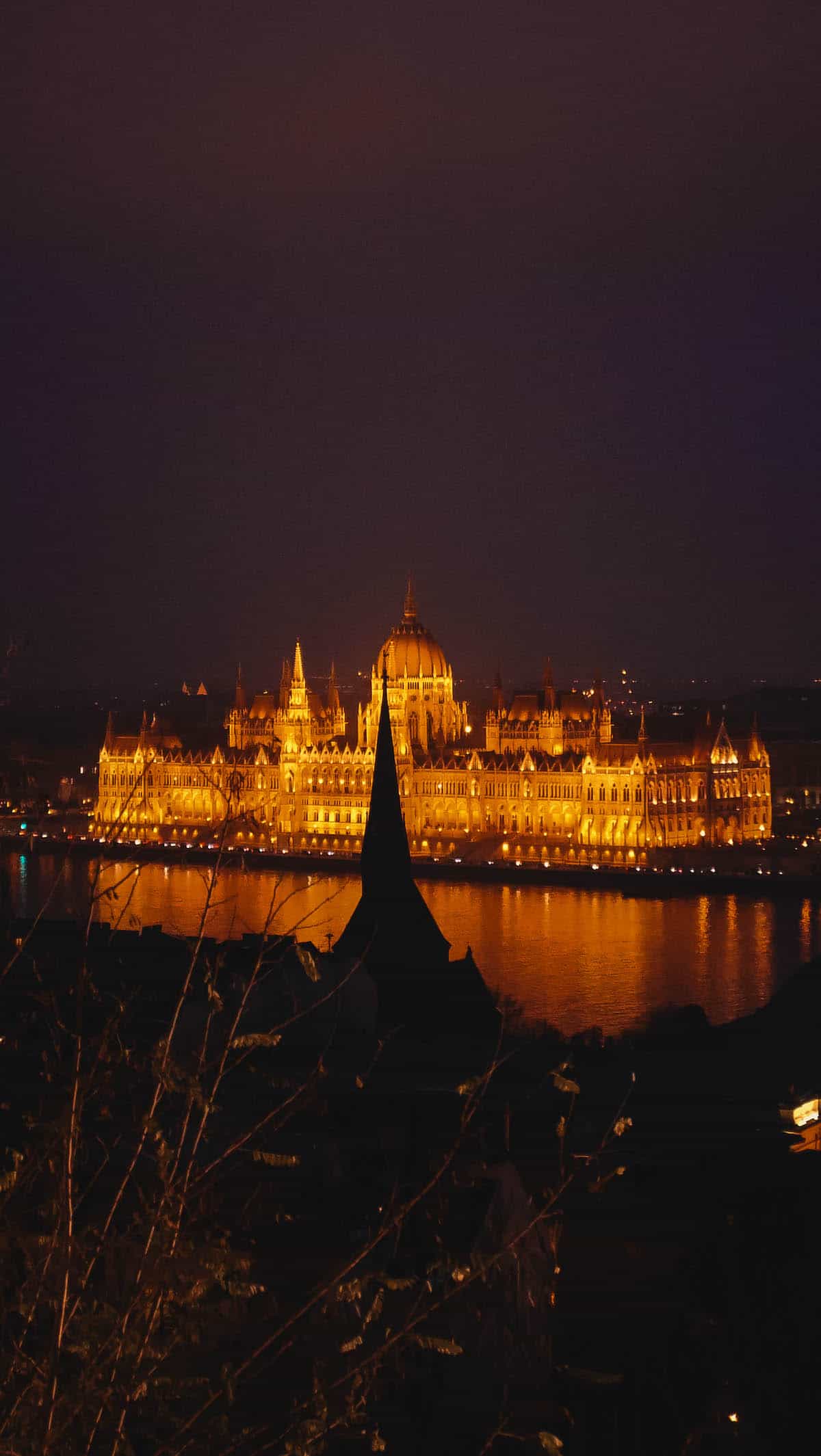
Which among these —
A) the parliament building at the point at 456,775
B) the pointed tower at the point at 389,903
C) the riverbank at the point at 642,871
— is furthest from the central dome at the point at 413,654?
the pointed tower at the point at 389,903

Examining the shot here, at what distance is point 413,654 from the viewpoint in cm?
5488

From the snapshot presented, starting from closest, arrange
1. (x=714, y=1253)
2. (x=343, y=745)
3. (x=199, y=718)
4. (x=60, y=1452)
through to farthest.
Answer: (x=60, y=1452), (x=714, y=1253), (x=343, y=745), (x=199, y=718)

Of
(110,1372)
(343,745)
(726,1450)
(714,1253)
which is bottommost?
(726,1450)

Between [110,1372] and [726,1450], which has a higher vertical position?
[110,1372]

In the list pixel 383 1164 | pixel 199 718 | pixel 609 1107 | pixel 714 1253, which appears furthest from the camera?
pixel 199 718

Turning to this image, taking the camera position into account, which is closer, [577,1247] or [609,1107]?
[577,1247]

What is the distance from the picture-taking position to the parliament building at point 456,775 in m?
45.7

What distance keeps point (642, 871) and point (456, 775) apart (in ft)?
28.1

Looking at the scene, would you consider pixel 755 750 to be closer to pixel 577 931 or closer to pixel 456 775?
pixel 456 775

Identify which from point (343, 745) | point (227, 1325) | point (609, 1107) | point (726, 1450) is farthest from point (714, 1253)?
point (343, 745)

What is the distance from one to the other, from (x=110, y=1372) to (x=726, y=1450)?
2.99 m

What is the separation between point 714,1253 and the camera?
6.11 metres

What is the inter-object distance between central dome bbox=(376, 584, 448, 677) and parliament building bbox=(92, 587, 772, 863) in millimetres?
45

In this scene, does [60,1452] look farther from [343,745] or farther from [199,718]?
[199,718]
